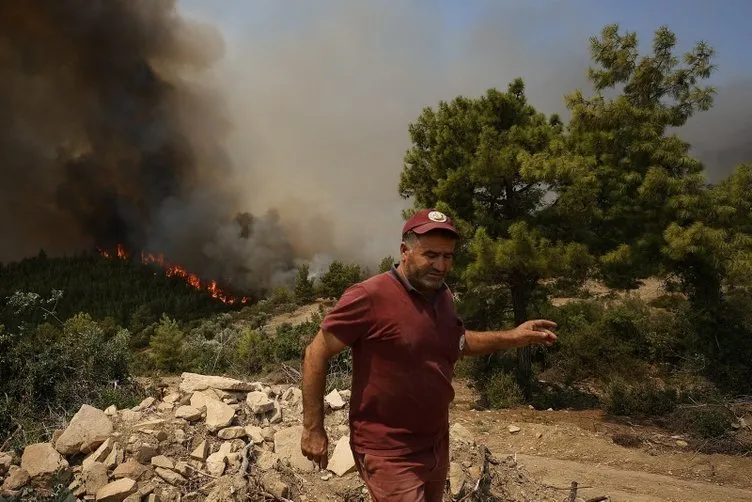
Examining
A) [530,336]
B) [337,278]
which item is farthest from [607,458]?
[337,278]

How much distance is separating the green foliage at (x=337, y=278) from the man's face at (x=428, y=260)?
37.0 meters

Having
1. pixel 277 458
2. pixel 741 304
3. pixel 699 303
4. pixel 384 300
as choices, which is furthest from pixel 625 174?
pixel 384 300

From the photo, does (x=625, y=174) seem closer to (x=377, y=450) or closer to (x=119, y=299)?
(x=377, y=450)

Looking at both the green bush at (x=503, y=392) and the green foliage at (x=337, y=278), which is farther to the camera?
the green foliage at (x=337, y=278)

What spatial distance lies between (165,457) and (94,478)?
0.62 metres

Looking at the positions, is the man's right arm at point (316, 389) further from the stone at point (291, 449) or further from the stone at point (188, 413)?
the stone at point (188, 413)

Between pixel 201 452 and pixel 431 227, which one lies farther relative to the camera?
pixel 201 452

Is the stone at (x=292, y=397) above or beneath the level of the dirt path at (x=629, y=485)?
above

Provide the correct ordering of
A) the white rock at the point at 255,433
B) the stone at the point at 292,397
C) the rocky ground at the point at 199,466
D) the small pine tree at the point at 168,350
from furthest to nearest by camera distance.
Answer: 1. the small pine tree at the point at 168,350
2. the stone at the point at 292,397
3. the white rock at the point at 255,433
4. the rocky ground at the point at 199,466

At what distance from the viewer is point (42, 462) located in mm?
4734

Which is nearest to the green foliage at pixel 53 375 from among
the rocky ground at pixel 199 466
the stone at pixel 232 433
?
the rocky ground at pixel 199 466

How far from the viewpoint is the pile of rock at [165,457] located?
14.6 ft

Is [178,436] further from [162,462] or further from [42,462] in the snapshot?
[42,462]

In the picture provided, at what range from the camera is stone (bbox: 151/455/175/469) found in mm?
4762
